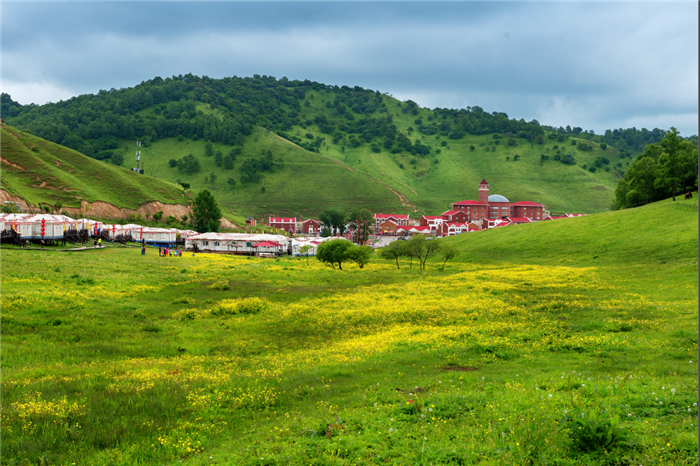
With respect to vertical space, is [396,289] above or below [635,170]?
below

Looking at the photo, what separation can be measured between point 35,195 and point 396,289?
4316 inches

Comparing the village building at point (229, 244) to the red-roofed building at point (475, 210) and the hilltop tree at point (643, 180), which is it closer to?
the hilltop tree at point (643, 180)

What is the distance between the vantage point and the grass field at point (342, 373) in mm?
8258

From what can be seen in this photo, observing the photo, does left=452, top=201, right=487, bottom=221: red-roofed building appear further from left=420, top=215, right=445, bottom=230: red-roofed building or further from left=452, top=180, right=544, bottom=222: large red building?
left=420, top=215, right=445, bottom=230: red-roofed building

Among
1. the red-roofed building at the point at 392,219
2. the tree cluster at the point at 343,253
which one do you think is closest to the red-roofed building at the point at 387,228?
the red-roofed building at the point at 392,219

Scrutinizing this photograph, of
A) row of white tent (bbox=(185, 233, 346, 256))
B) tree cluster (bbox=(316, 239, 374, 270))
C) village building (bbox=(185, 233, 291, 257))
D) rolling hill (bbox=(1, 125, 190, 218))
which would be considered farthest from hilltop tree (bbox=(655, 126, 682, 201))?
rolling hill (bbox=(1, 125, 190, 218))

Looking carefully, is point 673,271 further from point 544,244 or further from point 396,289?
point 544,244

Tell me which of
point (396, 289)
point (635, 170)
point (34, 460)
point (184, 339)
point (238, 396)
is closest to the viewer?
point (34, 460)

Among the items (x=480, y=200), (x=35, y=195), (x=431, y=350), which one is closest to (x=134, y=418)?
(x=431, y=350)

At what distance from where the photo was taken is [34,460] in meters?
8.32

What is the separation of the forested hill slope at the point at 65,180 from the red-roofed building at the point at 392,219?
246 ft

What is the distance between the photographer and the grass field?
8258 mm

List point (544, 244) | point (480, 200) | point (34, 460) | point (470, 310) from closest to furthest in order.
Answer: point (34, 460), point (470, 310), point (544, 244), point (480, 200)

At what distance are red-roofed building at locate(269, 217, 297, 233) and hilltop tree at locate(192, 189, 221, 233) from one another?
4981cm
